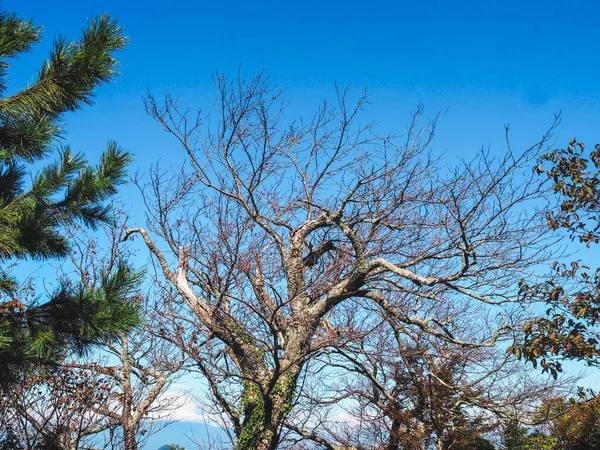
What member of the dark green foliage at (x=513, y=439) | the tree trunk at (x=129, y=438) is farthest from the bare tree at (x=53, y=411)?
the dark green foliage at (x=513, y=439)

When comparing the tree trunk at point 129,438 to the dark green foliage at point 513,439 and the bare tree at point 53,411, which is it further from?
the dark green foliage at point 513,439

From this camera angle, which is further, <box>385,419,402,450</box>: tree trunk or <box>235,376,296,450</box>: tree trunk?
<box>385,419,402,450</box>: tree trunk

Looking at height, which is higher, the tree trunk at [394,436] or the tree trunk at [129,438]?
the tree trunk at [394,436]

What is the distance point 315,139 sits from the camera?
6715 millimetres

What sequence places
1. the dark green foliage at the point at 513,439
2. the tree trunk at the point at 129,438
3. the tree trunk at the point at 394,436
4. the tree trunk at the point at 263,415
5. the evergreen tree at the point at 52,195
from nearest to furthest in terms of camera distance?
the evergreen tree at the point at 52,195 → the tree trunk at the point at 263,415 → the tree trunk at the point at 129,438 → the tree trunk at the point at 394,436 → the dark green foliage at the point at 513,439

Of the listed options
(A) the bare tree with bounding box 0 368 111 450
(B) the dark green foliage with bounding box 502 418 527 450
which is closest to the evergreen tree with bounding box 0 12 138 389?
(A) the bare tree with bounding box 0 368 111 450

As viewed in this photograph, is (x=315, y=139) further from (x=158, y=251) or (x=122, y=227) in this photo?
(x=122, y=227)

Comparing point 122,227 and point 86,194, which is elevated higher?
point 122,227

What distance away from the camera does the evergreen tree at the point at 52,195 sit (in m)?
4.15

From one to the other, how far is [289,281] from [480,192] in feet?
8.30

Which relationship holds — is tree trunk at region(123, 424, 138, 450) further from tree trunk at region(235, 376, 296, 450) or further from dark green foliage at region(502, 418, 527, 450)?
dark green foliage at region(502, 418, 527, 450)

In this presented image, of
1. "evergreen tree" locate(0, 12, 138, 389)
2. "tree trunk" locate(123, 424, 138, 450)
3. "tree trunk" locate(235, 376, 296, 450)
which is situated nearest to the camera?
"evergreen tree" locate(0, 12, 138, 389)

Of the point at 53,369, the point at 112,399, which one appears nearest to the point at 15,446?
the point at 112,399

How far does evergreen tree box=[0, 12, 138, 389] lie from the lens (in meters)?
4.15
